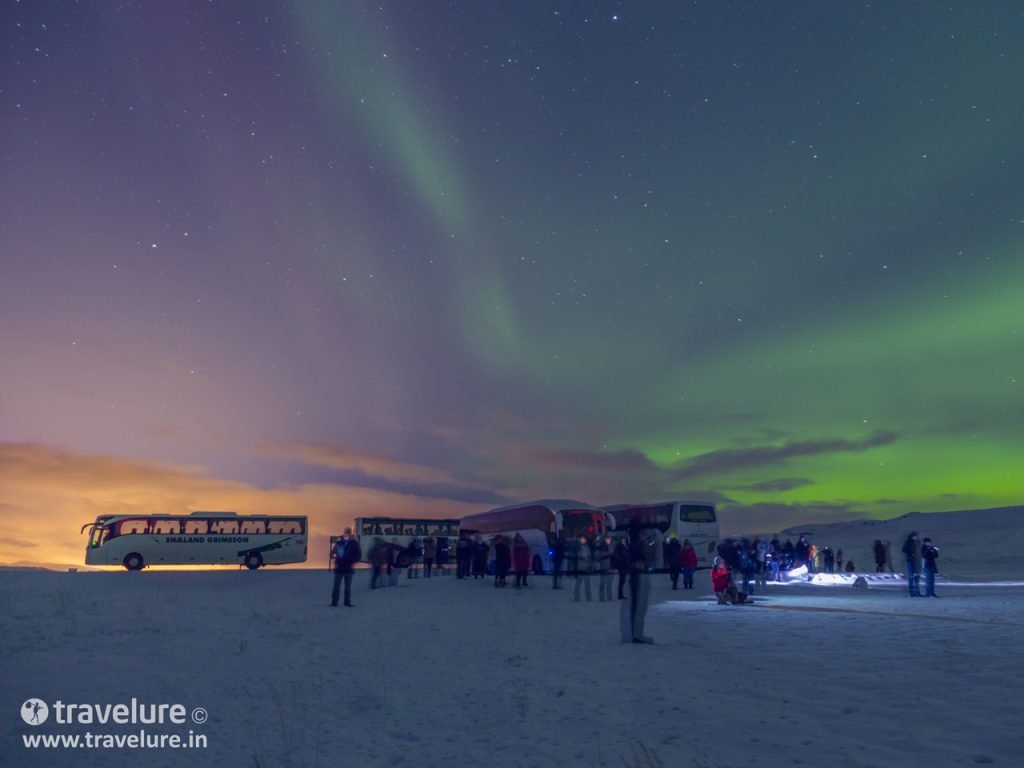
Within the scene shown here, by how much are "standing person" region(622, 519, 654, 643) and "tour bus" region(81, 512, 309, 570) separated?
37.3 m

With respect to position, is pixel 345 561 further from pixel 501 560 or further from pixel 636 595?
pixel 636 595

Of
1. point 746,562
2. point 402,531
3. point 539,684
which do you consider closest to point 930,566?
point 746,562

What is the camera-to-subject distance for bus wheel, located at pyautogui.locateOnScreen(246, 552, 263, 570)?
44344 mm

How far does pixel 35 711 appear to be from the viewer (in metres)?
8.04

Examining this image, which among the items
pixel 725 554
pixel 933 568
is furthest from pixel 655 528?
pixel 933 568

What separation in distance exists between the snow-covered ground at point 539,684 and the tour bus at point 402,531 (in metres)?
29.2

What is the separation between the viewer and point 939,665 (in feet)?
29.5

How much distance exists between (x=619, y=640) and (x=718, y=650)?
6.91 ft

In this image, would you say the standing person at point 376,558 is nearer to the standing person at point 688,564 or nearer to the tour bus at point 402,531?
the standing person at point 688,564

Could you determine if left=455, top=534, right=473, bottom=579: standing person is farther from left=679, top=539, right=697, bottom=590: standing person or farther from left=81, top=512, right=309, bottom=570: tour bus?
left=81, top=512, right=309, bottom=570: tour bus

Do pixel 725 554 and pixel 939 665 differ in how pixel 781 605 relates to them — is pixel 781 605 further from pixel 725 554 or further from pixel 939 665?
pixel 939 665

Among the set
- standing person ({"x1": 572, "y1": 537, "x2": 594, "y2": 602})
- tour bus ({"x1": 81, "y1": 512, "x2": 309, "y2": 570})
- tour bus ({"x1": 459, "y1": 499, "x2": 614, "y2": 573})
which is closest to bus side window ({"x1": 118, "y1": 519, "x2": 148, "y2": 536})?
tour bus ({"x1": 81, "y1": 512, "x2": 309, "y2": 570})

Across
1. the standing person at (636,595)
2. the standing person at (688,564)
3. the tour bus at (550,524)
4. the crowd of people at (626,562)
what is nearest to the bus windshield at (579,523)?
the tour bus at (550,524)

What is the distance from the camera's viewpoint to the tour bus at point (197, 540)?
41.2 meters
